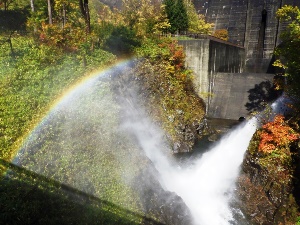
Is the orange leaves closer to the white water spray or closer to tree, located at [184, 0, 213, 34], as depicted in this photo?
the white water spray

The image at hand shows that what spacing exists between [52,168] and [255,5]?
1235 inches

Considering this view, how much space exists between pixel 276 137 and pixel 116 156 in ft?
28.0

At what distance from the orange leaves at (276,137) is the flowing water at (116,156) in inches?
106

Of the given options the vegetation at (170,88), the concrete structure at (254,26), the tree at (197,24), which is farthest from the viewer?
the tree at (197,24)

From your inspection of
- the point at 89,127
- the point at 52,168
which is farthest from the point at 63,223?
the point at 89,127

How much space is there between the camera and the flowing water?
381 inches

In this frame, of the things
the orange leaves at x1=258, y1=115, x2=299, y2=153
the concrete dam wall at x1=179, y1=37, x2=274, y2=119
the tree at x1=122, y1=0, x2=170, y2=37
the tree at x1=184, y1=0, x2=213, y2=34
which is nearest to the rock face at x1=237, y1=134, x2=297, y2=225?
the orange leaves at x1=258, y1=115, x2=299, y2=153

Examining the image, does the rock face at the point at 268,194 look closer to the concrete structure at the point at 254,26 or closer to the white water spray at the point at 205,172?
the white water spray at the point at 205,172

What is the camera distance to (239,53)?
28.8 meters

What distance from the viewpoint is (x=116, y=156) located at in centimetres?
1143

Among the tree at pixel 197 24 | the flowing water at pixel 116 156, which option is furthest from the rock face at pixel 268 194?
the tree at pixel 197 24

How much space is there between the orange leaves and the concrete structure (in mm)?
17689

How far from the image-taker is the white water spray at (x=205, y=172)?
467 inches

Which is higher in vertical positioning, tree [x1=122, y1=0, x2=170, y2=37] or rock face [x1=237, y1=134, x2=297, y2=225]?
tree [x1=122, y1=0, x2=170, y2=37]
